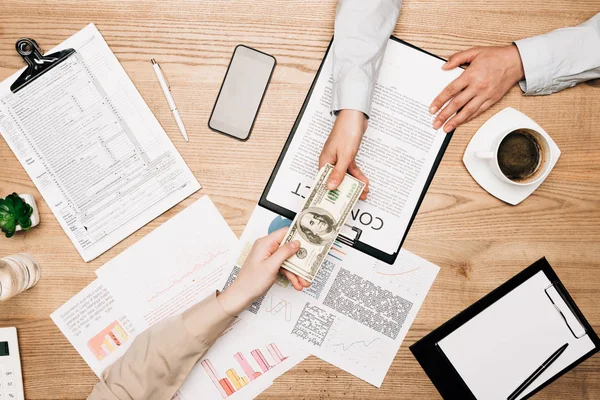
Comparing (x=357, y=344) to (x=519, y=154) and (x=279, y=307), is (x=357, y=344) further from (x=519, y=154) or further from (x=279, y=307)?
(x=519, y=154)

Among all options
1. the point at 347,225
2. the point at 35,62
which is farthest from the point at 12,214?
the point at 347,225

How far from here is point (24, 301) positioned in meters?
0.86

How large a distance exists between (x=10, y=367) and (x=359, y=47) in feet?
2.82

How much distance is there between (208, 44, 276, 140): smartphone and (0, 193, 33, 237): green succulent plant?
356 millimetres

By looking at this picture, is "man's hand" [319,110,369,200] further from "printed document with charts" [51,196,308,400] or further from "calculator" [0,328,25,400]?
"calculator" [0,328,25,400]

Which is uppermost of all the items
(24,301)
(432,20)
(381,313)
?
(432,20)

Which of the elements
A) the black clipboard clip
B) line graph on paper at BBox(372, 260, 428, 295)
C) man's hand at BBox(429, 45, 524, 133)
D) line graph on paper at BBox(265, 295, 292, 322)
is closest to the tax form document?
the black clipboard clip

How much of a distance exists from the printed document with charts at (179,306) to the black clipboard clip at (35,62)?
36 cm

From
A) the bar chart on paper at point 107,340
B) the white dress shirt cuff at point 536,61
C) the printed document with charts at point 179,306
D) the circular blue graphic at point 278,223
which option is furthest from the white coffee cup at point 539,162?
the bar chart on paper at point 107,340

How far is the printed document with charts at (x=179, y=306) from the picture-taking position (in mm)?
852

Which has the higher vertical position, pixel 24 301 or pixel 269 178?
pixel 269 178

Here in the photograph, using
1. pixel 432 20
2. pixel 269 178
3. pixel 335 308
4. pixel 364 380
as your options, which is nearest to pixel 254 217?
pixel 269 178

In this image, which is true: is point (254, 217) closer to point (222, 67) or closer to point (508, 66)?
point (222, 67)

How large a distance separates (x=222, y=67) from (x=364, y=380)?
64 centimetres
